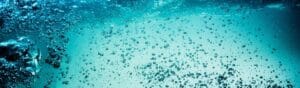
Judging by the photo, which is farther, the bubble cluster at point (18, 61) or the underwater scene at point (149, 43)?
the underwater scene at point (149, 43)

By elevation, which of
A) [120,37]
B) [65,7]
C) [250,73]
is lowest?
[250,73]

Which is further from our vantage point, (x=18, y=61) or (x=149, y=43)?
(x=149, y=43)

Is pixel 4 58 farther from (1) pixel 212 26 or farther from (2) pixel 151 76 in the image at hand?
(1) pixel 212 26

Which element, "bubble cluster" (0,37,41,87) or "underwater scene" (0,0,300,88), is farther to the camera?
"underwater scene" (0,0,300,88)

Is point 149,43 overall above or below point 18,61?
above

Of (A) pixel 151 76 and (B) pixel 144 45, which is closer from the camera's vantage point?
(A) pixel 151 76

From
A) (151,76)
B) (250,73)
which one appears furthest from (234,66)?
(151,76)

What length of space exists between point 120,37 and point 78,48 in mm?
2180

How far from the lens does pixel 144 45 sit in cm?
1545

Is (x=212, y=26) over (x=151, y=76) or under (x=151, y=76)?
over

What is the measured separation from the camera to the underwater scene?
13453 millimetres

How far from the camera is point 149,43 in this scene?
→ 51.2 feet

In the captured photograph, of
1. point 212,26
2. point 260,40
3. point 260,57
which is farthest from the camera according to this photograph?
point 212,26

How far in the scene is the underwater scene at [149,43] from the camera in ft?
44.1
